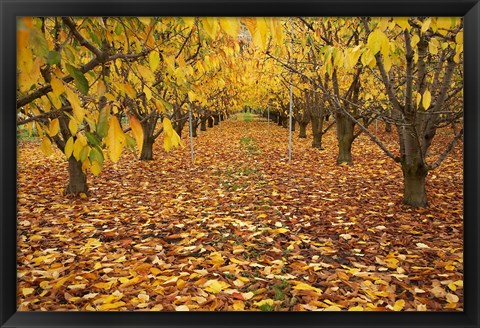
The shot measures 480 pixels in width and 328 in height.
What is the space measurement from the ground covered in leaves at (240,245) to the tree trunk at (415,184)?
0.63ft

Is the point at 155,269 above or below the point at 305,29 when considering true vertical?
below

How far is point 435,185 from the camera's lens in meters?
6.80

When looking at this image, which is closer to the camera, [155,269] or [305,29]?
[155,269]

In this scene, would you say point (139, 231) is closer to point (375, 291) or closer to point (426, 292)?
point (375, 291)

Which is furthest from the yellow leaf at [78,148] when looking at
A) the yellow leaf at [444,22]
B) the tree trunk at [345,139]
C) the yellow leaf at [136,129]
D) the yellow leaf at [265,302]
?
the tree trunk at [345,139]

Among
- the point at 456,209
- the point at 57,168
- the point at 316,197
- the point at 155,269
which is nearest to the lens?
the point at 155,269

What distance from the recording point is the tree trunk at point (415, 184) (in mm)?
5199

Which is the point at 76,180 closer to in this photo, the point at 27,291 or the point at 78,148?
the point at 27,291

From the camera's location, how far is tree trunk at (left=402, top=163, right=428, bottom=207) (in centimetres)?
520

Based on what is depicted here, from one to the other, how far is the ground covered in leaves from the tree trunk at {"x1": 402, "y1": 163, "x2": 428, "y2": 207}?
0.63 ft
